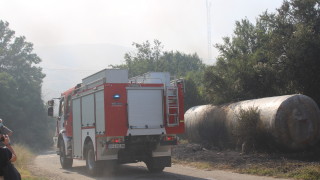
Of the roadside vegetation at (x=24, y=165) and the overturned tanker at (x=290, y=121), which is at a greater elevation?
the overturned tanker at (x=290, y=121)

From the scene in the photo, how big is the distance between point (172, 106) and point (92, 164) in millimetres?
3262

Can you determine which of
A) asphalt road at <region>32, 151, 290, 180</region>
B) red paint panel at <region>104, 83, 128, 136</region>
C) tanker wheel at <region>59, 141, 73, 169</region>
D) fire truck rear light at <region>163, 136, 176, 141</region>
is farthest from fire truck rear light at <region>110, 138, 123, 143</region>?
tanker wheel at <region>59, 141, 73, 169</region>

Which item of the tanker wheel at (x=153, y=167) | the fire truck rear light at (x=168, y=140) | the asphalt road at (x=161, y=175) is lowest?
the asphalt road at (x=161, y=175)

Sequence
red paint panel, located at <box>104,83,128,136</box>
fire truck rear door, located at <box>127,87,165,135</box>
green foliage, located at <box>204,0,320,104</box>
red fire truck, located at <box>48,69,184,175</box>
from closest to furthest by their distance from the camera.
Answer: red paint panel, located at <box>104,83,128,136</box>, red fire truck, located at <box>48,69,184,175</box>, fire truck rear door, located at <box>127,87,165,135</box>, green foliage, located at <box>204,0,320,104</box>

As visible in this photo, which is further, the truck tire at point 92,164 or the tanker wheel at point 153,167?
the tanker wheel at point 153,167

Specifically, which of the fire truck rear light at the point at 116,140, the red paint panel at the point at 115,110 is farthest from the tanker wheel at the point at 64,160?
the red paint panel at the point at 115,110

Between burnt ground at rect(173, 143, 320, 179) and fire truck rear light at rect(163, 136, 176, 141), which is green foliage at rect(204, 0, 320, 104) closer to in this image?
burnt ground at rect(173, 143, 320, 179)

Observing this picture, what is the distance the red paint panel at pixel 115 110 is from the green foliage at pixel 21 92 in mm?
37663

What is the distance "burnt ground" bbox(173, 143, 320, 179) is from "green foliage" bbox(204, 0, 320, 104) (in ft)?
13.3

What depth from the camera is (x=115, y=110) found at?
13164 mm

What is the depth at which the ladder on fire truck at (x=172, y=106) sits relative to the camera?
44.7 feet

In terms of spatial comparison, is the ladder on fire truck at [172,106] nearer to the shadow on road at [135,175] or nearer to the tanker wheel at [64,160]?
the shadow on road at [135,175]

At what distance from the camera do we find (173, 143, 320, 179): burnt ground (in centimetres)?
1251

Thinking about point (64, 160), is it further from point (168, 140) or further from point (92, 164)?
point (168, 140)
